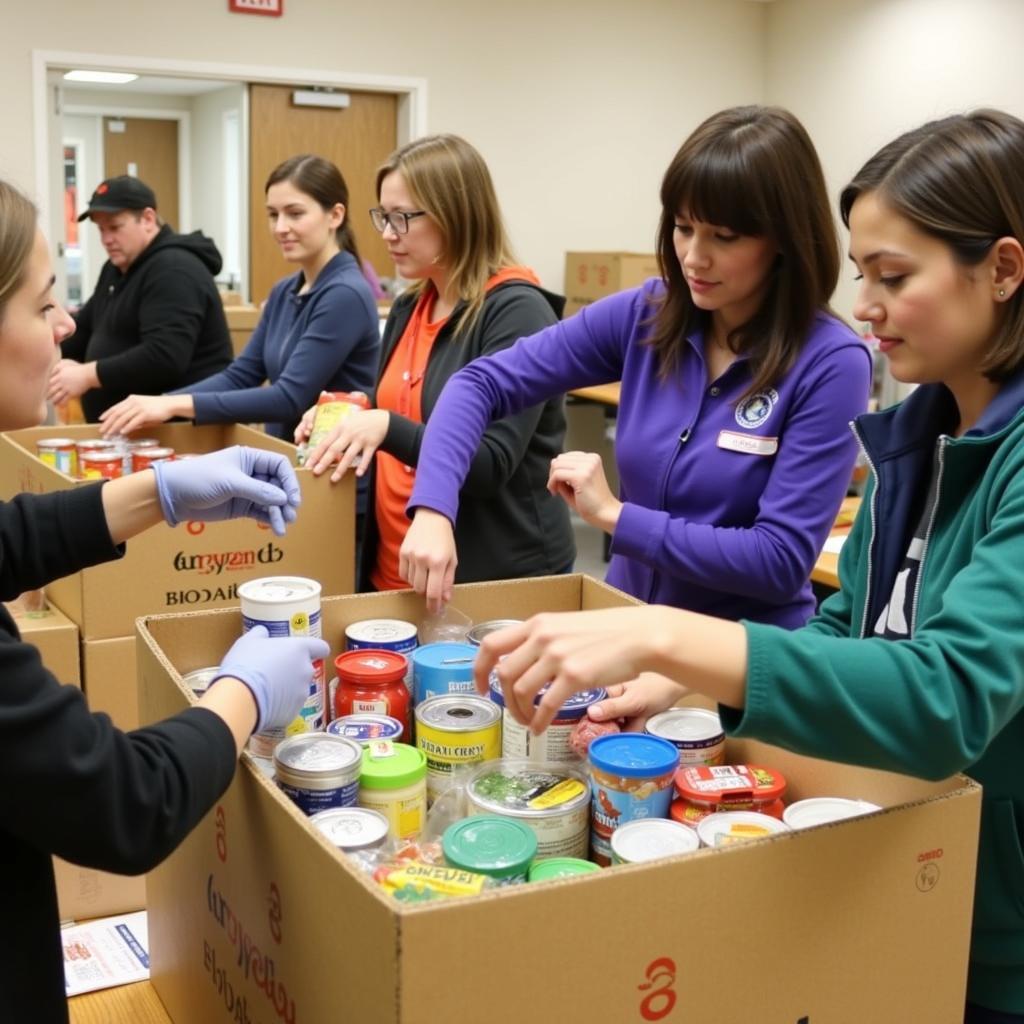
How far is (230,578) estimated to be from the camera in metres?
2.04

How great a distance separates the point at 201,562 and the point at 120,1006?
92 cm

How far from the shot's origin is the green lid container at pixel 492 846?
90 cm

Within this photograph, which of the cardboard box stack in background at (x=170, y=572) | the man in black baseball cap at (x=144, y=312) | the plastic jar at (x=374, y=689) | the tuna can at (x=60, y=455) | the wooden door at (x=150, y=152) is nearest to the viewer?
the plastic jar at (x=374, y=689)

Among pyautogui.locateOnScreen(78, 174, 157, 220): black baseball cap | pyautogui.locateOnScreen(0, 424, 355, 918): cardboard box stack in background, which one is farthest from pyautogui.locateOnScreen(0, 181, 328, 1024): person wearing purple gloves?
pyautogui.locateOnScreen(78, 174, 157, 220): black baseball cap

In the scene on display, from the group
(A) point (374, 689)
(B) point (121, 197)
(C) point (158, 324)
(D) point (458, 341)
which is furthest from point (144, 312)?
(A) point (374, 689)

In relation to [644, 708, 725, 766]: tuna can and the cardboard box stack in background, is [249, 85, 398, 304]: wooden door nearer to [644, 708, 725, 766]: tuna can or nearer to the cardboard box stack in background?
the cardboard box stack in background

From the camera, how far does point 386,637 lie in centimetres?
135

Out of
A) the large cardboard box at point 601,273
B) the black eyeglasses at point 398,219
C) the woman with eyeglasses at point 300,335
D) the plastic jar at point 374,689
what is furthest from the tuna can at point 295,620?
the large cardboard box at point 601,273

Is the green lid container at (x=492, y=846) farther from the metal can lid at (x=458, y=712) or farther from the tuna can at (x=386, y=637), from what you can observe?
the tuna can at (x=386, y=637)

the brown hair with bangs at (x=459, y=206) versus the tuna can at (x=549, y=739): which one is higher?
the brown hair with bangs at (x=459, y=206)

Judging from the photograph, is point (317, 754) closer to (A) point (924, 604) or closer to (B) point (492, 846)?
(B) point (492, 846)

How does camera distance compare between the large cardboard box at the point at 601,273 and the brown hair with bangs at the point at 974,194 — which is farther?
the large cardboard box at the point at 601,273

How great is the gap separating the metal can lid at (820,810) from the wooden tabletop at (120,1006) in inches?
26.3

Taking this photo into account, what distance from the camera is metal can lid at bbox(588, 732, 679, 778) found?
1.02 meters
